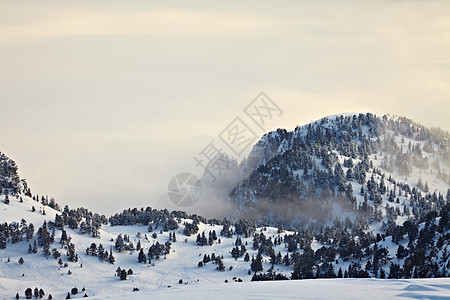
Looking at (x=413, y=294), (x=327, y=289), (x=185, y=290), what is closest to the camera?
(x=413, y=294)

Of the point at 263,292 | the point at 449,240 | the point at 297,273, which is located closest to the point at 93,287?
the point at 297,273

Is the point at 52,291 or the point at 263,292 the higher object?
the point at 263,292

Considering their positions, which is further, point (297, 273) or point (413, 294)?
point (297, 273)

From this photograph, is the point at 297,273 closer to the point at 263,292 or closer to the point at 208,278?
the point at 208,278

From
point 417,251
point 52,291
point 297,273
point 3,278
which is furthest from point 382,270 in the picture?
point 3,278

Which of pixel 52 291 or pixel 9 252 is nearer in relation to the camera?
pixel 52 291

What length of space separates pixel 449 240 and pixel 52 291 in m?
117

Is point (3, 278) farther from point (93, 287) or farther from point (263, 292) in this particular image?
point (263, 292)

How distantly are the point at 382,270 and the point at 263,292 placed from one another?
119743mm

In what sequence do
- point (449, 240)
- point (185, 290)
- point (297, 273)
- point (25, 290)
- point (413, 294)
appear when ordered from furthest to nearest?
point (297, 273), point (25, 290), point (449, 240), point (185, 290), point (413, 294)

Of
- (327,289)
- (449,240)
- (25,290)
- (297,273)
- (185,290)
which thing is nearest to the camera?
(327,289)

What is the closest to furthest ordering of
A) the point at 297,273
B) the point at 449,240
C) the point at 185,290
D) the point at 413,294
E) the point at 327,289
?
the point at 413,294, the point at 327,289, the point at 185,290, the point at 449,240, the point at 297,273

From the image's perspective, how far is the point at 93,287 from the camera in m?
182

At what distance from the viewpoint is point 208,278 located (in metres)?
197
